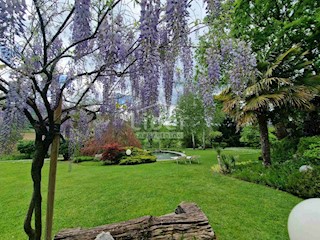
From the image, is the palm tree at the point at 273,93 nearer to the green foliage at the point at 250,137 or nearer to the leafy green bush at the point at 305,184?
the leafy green bush at the point at 305,184

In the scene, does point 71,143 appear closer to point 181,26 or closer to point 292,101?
point 181,26

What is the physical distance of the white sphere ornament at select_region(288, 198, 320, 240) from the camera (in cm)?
196

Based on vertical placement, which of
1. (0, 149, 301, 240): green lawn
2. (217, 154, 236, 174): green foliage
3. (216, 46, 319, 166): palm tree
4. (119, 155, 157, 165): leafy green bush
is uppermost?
(216, 46, 319, 166): palm tree

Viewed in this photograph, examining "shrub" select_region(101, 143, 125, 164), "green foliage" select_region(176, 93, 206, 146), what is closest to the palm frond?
"shrub" select_region(101, 143, 125, 164)

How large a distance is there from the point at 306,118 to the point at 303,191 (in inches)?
192

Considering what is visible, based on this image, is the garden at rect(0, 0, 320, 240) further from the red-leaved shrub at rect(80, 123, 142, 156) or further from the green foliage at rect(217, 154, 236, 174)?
the red-leaved shrub at rect(80, 123, 142, 156)

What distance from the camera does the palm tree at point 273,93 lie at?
20.2 ft

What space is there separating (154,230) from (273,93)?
17.1 ft

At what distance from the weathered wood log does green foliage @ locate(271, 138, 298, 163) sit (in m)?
6.52

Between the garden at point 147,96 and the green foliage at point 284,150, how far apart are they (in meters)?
0.05

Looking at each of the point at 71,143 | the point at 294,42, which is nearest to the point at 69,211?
the point at 71,143

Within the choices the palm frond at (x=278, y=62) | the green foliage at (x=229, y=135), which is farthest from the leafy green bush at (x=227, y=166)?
the green foliage at (x=229, y=135)

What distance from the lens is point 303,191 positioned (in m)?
4.71

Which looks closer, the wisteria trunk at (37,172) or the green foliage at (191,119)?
the wisteria trunk at (37,172)
